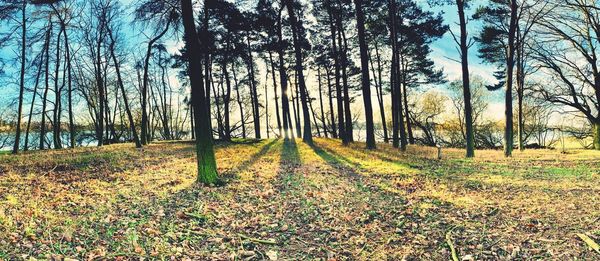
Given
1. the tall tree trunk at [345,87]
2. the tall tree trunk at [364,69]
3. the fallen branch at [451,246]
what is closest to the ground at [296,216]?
the fallen branch at [451,246]

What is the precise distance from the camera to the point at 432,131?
4009 cm

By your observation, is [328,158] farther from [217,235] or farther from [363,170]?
[217,235]

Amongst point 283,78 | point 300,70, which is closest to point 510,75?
point 300,70

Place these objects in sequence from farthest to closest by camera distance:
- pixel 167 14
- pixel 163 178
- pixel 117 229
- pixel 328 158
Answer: pixel 328 158
pixel 167 14
pixel 163 178
pixel 117 229

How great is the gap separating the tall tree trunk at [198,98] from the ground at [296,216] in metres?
0.53

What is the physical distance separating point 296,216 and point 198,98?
4.09 meters

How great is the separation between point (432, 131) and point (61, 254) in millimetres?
39665

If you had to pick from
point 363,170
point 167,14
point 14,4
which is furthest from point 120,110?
point 363,170

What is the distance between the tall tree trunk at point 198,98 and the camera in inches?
356

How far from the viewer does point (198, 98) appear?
905cm

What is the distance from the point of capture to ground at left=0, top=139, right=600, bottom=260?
5.25 metres

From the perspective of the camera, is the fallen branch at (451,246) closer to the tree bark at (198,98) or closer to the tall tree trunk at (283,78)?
the tree bark at (198,98)

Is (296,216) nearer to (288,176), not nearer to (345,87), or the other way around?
(288,176)

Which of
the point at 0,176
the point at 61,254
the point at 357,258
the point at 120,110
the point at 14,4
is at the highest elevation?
the point at 14,4
